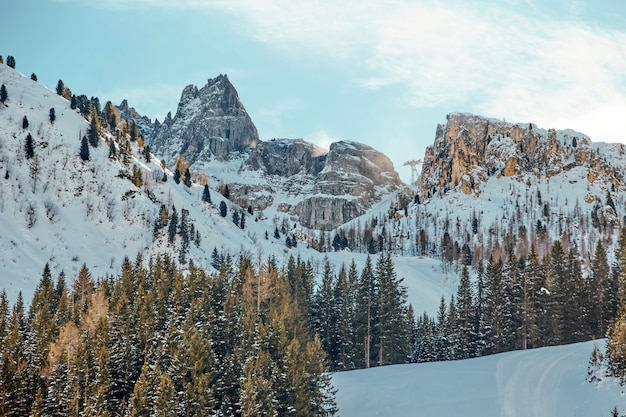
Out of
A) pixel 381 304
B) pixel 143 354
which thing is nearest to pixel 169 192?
pixel 381 304

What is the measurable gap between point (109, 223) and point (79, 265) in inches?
735

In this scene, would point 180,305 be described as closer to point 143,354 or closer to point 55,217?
point 143,354

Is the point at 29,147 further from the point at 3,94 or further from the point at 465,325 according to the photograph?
the point at 465,325

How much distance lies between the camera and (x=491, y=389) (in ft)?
142

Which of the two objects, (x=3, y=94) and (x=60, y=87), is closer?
(x=3, y=94)

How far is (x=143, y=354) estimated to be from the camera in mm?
48281

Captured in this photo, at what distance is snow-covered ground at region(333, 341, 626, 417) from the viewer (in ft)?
121

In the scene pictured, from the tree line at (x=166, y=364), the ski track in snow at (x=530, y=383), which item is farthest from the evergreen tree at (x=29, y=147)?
the ski track in snow at (x=530, y=383)

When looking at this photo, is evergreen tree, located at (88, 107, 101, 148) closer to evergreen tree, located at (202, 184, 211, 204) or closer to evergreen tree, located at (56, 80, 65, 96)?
evergreen tree, located at (56, 80, 65, 96)

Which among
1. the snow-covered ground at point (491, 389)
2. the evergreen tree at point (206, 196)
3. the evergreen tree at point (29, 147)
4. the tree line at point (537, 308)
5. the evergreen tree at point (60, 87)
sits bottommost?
the snow-covered ground at point (491, 389)

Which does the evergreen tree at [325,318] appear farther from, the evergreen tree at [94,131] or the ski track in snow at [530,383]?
the evergreen tree at [94,131]

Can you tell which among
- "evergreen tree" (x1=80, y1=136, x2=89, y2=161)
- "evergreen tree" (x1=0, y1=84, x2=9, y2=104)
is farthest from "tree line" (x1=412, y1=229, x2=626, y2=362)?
"evergreen tree" (x1=0, y1=84, x2=9, y2=104)

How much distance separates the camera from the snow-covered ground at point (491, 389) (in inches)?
1454

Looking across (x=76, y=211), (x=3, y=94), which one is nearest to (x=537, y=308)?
(x=76, y=211)
